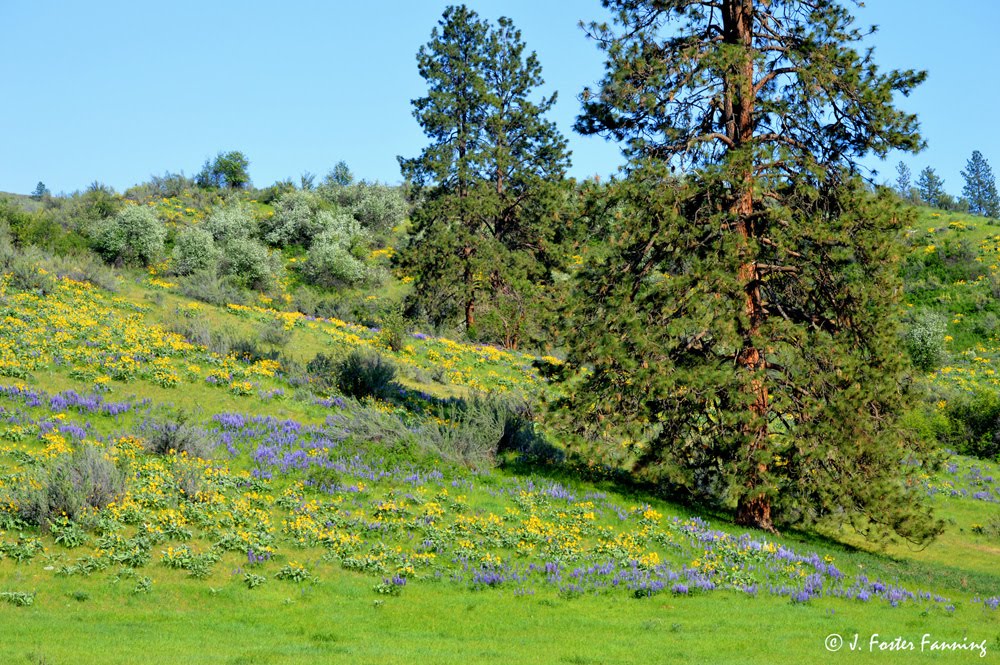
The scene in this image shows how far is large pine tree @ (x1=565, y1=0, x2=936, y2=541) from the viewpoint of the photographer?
1420 centimetres

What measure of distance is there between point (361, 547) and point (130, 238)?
130ft

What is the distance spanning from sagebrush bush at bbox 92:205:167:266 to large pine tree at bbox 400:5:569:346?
1739 centimetres

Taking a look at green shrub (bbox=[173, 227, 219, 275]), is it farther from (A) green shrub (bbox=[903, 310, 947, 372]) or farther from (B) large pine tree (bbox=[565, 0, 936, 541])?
(A) green shrub (bbox=[903, 310, 947, 372])

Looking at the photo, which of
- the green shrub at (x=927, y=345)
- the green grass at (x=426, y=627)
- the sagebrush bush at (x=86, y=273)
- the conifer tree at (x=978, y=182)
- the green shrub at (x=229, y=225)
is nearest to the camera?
the green grass at (x=426, y=627)

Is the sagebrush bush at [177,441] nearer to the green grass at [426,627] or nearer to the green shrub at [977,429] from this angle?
the green grass at [426,627]

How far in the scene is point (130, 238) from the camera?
4525cm

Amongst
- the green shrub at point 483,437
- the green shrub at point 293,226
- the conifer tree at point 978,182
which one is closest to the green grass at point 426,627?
the green shrub at point 483,437

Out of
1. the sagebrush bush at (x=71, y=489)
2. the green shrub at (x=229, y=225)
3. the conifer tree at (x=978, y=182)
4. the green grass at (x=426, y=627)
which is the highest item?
the conifer tree at (x=978, y=182)

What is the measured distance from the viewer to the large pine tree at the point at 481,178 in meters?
37.4

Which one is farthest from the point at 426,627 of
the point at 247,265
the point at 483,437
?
the point at 247,265

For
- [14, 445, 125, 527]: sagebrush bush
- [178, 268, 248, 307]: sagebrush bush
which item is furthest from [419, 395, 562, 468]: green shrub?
[178, 268, 248, 307]: sagebrush bush

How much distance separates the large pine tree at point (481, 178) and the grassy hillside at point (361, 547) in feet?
55.0

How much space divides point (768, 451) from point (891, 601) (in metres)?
3.41

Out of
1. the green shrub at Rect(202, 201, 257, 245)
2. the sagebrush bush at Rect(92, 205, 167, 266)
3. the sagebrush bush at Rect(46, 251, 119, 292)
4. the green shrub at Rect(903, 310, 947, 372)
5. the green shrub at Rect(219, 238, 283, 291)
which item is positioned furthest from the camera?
the green shrub at Rect(202, 201, 257, 245)
